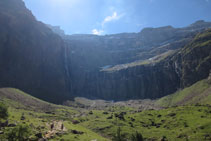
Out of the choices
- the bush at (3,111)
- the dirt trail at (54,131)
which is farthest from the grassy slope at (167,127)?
the bush at (3,111)

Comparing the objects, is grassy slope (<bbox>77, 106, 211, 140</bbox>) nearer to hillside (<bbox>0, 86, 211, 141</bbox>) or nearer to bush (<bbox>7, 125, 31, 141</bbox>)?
hillside (<bbox>0, 86, 211, 141</bbox>)

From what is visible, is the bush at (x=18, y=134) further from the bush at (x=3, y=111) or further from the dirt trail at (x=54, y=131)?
the bush at (x=3, y=111)

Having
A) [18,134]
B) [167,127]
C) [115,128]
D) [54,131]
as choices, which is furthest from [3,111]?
[167,127]

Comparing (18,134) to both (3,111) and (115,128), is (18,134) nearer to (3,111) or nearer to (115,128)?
(3,111)

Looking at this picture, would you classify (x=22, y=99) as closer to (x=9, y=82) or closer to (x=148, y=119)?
(x=9, y=82)

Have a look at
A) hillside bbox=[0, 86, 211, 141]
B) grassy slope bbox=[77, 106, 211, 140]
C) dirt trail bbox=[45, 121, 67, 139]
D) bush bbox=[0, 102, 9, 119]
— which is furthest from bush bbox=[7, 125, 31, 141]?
grassy slope bbox=[77, 106, 211, 140]

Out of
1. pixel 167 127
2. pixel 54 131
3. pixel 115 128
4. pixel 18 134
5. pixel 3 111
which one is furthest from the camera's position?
pixel 115 128

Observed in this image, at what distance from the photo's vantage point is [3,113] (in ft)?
197

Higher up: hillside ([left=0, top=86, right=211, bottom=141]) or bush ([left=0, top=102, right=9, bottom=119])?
bush ([left=0, top=102, right=9, bottom=119])

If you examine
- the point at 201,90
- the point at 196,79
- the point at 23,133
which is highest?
the point at 196,79

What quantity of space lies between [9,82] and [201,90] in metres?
225

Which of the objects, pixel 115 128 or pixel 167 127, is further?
pixel 115 128

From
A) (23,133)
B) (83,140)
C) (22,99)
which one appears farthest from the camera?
(22,99)

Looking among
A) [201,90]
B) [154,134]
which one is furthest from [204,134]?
[201,90]
